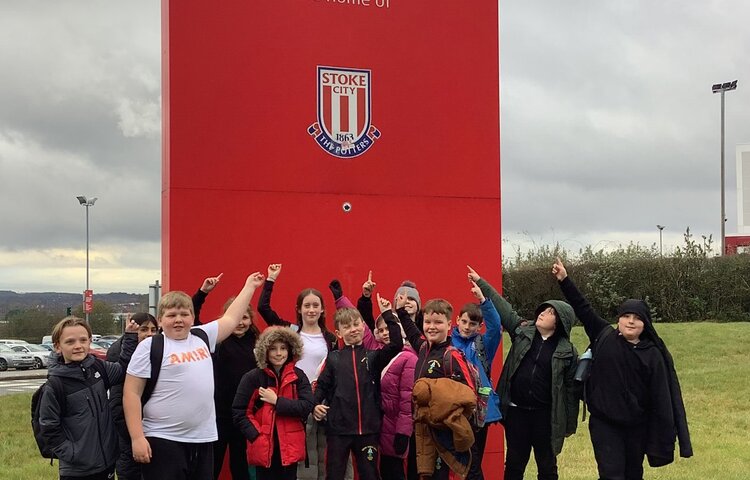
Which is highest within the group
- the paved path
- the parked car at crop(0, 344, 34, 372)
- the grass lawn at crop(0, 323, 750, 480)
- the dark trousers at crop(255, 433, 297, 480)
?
the dark trousers at crop(255, 433, 297, 480)

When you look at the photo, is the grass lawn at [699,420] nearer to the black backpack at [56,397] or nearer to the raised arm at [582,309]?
the raised arm at [582,309]

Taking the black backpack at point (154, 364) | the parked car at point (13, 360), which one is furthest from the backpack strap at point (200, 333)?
the parked car at point (13, 360)

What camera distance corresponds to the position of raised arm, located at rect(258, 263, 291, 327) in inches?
202

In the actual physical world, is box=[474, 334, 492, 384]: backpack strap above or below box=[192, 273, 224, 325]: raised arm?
below

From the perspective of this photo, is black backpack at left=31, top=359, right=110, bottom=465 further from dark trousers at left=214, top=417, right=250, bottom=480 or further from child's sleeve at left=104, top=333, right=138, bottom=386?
dark trousers at left=214, top=417, right=250, bottom=480

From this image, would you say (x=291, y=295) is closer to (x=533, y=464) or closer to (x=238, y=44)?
(x=238, y=44)

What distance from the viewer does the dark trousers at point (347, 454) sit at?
4664 millimetres

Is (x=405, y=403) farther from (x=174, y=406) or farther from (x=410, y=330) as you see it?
(x=174, y=406)

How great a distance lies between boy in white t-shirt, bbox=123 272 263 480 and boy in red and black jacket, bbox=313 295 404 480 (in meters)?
0.84

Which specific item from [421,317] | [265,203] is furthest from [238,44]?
[421,317]

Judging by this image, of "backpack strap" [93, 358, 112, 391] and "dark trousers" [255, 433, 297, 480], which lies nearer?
"backpack strap" [93, 358, 112, 391]

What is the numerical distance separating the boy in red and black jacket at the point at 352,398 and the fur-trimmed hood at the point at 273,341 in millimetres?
299

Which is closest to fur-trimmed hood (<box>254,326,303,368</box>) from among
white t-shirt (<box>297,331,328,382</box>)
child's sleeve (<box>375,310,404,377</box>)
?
white t-shirt (<box>297,331,328,382</box>)

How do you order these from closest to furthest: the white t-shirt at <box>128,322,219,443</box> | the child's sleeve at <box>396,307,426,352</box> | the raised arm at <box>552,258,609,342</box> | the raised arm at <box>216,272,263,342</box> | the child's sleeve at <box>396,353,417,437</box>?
the white t-shirt at <box>128,322,219,443</box>, the raised arm at <box>216,272,263,342</box>, the child's sleeve at <box>396,353,417,437</box>, the child's sleeve at <box>396,307,426,352</box>, the raised arm at <box>552,258,609,342</box>
